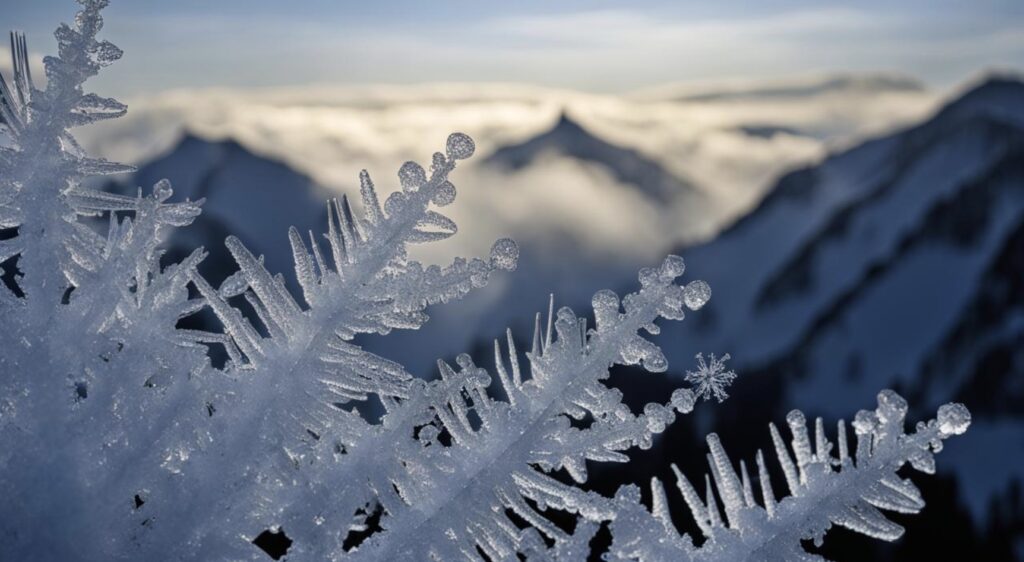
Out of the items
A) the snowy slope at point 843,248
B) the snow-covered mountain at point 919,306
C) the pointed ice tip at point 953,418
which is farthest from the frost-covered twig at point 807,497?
the snowy slope at point 843,248

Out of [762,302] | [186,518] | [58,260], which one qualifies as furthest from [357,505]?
[762,302]

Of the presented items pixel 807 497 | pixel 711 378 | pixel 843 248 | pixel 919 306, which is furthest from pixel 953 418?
pixel 843 248

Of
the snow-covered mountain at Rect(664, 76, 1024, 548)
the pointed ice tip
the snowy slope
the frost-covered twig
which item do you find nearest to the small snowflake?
the frost-covered twig

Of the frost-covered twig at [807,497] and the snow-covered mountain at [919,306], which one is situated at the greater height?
the snow-covered mountain at [919,306]

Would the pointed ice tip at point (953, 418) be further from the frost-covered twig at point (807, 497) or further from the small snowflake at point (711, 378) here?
the small snowflake at point (711, 378)

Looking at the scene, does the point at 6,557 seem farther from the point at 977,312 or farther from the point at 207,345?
the point at 977,312

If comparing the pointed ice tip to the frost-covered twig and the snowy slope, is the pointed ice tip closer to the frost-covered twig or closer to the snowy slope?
the frost-covered twig

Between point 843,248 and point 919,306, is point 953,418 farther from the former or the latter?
point 843,248
